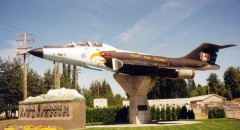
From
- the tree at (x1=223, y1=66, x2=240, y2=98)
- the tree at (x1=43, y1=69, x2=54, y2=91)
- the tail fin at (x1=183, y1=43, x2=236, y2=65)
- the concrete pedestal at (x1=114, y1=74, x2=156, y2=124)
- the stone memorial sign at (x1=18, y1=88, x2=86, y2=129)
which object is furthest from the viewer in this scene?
the tree at (x1=223, y1=66, x2=240, y2=98)

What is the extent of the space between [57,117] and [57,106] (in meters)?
1.15

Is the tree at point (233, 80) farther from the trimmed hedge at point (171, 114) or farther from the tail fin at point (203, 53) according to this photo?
the tail fin at point (203, 53)

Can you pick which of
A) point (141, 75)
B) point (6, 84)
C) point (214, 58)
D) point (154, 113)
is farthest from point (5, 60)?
point (214, 58)

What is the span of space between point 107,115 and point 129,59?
62.3ft

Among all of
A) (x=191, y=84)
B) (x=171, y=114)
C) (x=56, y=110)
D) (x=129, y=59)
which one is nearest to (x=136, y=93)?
(x=129, y=59)

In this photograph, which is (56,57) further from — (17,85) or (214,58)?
(17,85)

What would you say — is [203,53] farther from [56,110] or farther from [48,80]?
[48,80]

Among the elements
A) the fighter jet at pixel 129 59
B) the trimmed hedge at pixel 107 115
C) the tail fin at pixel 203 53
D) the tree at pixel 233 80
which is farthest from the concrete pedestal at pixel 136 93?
the tree at pixel 233 80

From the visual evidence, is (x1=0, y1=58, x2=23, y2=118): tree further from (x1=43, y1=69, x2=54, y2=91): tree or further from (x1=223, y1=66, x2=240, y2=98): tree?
(x1=223, y1=66, x2=240, y2=98): tree

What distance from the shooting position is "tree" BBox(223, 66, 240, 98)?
4651 inches

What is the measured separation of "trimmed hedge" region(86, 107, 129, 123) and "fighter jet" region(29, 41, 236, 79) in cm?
1513

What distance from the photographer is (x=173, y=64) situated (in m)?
33.3

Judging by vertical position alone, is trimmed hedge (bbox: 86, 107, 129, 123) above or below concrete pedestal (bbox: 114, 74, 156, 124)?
below

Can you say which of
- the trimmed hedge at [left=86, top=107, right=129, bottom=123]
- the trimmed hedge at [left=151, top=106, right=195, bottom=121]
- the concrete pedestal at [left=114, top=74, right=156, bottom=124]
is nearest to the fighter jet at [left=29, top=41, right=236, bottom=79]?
the concrete pedestal at [left=114, top=74, right=156, bottom=124]
